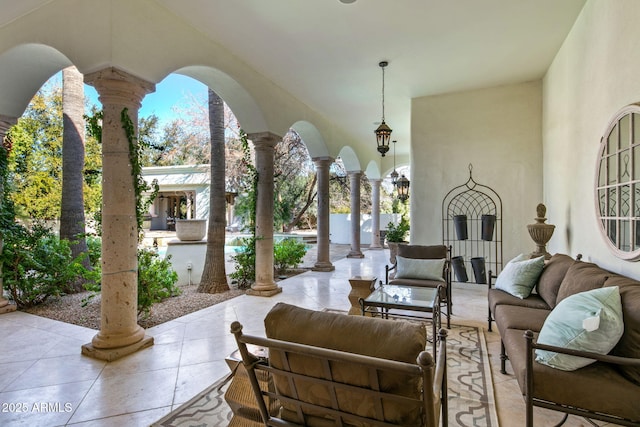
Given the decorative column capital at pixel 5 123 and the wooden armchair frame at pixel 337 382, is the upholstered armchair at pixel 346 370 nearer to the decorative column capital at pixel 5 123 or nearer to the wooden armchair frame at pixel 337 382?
the wooden armchair frame at pixel 337 382

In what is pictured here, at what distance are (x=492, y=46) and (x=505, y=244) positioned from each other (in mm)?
3201

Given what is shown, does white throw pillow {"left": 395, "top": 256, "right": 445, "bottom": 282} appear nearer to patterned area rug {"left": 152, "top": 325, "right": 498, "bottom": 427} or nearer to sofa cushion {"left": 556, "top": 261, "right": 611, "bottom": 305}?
patterned area rug {"left": 152, "top": 325, "right": 498, "bottom": 427}

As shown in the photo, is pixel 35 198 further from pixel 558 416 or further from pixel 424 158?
pixel 558 416

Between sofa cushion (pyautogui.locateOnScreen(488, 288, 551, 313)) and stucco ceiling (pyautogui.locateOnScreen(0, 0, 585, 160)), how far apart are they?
9.86 feet

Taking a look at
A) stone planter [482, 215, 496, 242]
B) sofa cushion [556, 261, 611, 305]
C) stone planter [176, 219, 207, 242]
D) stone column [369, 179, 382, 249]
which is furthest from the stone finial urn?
stone column [369, 179, 382, 249]

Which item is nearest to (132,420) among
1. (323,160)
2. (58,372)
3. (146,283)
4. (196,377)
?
(196,377)

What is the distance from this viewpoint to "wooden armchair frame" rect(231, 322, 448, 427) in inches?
41.4

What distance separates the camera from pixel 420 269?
166 inches

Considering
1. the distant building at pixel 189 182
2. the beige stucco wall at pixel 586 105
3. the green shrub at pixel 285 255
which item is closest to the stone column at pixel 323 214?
the green shrub at pixel 285 255

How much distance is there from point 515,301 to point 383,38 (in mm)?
3329

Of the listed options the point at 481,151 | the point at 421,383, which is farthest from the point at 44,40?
the point at 481,151

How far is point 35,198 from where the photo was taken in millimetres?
6883

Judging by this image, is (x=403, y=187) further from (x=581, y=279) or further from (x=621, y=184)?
(x=581, y=279)

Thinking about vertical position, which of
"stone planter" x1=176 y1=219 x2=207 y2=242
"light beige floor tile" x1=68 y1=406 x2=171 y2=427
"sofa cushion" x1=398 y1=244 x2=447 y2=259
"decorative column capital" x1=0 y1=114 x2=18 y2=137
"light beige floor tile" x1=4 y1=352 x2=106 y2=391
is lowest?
"light beige floor tile" x1=68 y1=406 x2=171 y2=427
